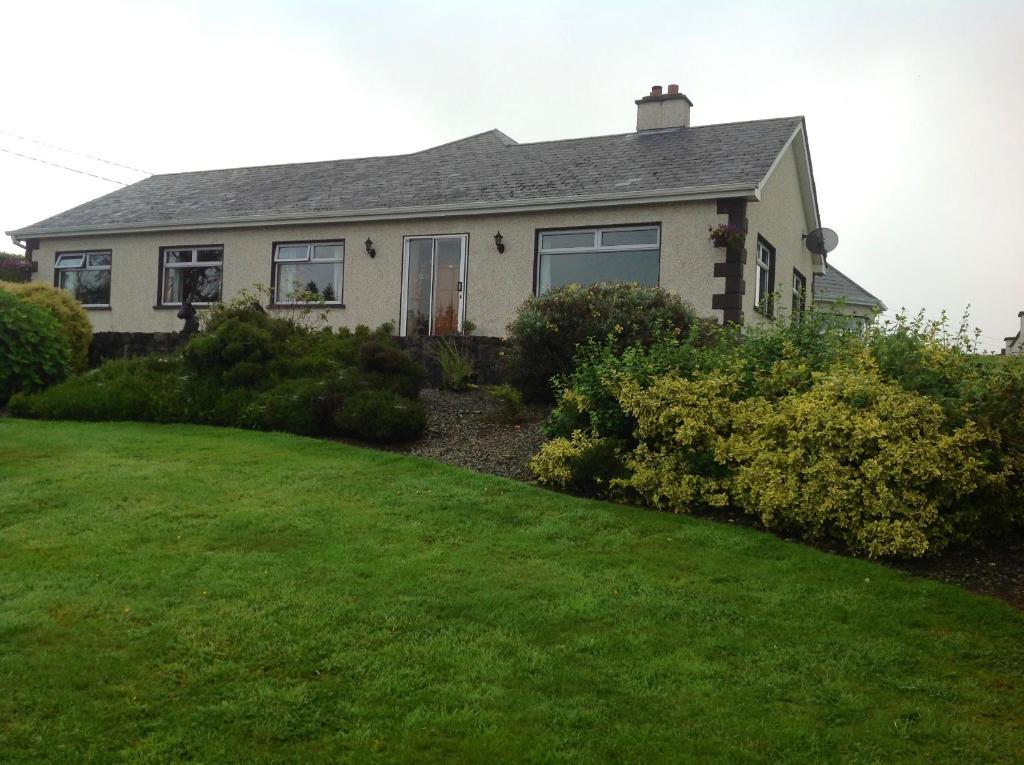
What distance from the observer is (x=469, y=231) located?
1586 centimetres

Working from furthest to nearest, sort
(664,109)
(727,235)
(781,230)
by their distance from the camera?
(664,109) < (781,230) < (727,235)

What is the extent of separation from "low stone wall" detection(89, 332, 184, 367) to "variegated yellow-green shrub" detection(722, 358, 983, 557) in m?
10.8

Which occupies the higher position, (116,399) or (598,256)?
(598,256)

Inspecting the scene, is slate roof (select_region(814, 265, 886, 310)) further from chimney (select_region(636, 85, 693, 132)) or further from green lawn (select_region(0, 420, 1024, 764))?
green lawn (select_region(0, 420, 1024, 764))

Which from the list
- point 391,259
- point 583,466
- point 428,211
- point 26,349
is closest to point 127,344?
point 26,349

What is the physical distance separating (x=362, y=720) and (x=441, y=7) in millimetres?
9309

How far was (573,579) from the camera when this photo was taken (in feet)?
17.5

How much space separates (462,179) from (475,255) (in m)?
2.18

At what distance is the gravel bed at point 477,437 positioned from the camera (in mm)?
8641

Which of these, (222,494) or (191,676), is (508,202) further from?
(191,676)

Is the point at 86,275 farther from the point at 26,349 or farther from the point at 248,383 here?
the point at 248,383

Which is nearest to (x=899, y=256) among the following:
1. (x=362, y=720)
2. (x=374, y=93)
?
(x=374, y=93)

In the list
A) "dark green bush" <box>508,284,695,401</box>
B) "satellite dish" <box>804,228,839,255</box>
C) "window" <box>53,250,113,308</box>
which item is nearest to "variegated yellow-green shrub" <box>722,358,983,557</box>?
"dark green bush" <box>508,284,695,401</box>

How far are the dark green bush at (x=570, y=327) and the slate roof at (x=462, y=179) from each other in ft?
10.7
